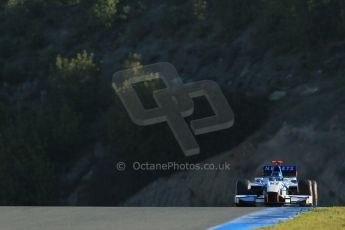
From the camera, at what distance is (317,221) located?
1720cm

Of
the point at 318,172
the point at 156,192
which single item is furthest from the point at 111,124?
the point at 318,172

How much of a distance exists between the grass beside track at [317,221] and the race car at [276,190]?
4.11 m

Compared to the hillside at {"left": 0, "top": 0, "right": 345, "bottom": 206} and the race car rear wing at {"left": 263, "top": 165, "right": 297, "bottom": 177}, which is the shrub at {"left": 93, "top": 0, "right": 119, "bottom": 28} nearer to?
the hillside at {"left": 0, "top": 0, "right": 345, "bottom": 206}

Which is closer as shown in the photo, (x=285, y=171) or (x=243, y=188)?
(x=243, y=188)

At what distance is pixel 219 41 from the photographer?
57.8 meters

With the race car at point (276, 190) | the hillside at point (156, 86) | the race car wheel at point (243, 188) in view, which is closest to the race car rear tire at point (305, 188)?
the race car at point (276, 190)

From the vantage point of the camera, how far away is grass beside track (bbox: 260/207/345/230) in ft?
52.6

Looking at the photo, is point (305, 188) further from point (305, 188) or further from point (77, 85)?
point (77, 85)

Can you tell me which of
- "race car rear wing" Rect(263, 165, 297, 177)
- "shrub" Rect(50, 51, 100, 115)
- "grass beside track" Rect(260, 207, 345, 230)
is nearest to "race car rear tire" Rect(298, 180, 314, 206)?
"race car rear wing" Rect(263, 165, 297, 177)

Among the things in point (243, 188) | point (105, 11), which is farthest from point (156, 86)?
point (243, 188)

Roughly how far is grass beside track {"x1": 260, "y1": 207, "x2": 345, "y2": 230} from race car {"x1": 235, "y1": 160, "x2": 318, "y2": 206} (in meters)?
4.11

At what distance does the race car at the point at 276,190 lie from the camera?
24172 mm

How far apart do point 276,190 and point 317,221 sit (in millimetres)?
6766

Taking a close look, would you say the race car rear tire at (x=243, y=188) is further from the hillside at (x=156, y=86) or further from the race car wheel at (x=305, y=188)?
the hillside at (x=156, y=86)
